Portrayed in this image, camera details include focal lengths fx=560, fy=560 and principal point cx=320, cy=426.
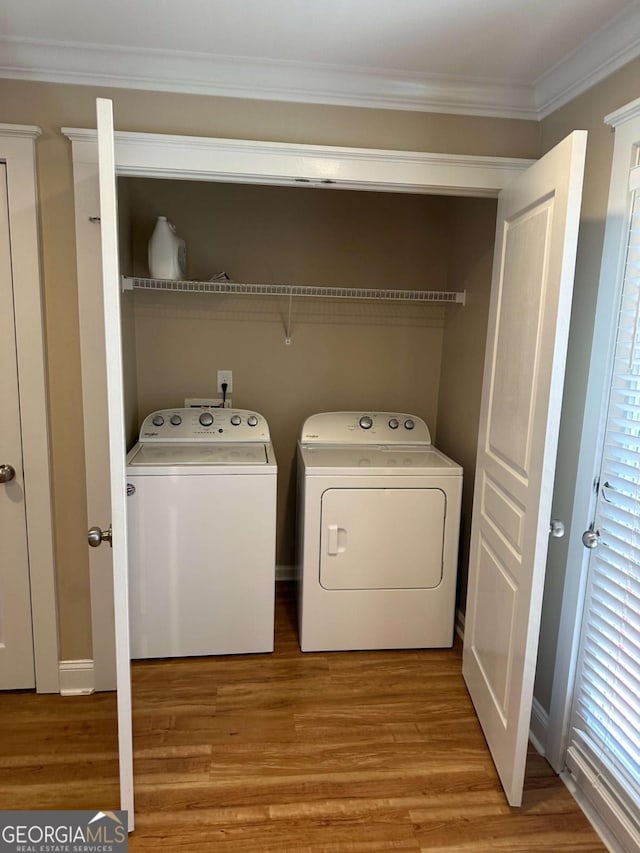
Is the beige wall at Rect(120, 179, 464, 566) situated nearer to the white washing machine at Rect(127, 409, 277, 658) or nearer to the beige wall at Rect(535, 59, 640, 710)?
the white washing machine at Rect(127, 409, 277, 658)

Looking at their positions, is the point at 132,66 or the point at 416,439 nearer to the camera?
the point at 132,66

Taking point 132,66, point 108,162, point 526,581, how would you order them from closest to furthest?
point 108,162, point 526,581, point 132,66

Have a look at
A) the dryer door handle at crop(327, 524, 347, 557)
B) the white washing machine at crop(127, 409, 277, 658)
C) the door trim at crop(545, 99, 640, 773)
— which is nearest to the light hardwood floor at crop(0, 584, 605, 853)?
the white washing machine at crop(127, 409, 277, 658)

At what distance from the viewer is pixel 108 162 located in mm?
1292

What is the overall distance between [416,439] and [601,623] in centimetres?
139

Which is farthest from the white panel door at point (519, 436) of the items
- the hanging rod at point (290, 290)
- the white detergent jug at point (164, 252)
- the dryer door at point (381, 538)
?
the white detergent jug at point (164, 252)

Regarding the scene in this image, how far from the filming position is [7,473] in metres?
2.02

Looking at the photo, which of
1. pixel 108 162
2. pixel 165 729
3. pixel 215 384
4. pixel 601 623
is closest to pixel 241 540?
pixel 165 729

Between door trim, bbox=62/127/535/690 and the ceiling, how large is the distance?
0.18m

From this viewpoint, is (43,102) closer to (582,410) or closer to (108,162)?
(108,162)

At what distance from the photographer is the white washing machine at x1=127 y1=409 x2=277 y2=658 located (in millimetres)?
2299

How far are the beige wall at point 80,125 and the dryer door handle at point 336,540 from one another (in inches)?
38.6

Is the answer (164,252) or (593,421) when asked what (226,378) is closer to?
(164,252)

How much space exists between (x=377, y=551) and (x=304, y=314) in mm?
1279
